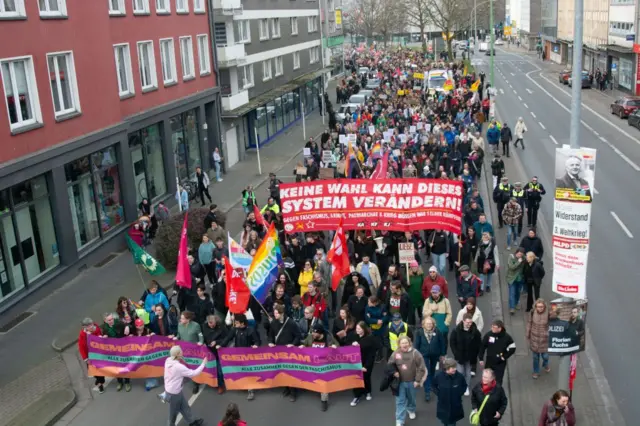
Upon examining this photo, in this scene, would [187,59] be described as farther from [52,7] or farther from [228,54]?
[52,7]

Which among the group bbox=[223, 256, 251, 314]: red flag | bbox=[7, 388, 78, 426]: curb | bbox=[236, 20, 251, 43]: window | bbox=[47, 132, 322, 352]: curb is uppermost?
bbox=[236, 20, 251, 43]: window

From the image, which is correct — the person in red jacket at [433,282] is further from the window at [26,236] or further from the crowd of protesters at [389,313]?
the window at [26,236]

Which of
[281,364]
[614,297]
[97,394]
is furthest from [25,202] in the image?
[614,297]

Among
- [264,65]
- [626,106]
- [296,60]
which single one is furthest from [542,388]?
[296,60]

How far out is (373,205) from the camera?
1590 cm

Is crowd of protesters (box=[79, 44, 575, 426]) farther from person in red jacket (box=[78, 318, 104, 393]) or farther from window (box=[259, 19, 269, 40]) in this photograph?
window (box=[259, 19, 269, 40])

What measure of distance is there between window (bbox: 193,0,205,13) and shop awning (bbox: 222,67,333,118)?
16.5 ft

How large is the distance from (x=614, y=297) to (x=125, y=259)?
43.9ft

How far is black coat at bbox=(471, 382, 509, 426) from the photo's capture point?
939cm

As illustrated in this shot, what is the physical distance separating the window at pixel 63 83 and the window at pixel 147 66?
18.0 feet

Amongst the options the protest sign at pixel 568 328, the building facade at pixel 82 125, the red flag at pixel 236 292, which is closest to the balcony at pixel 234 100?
the building facade at pixel 82 125

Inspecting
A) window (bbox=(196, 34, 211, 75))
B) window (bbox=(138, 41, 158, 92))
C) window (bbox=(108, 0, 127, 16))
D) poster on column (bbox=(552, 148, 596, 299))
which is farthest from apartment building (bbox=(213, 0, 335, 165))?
poster on column (bbox=(552, 148, 596, 299))

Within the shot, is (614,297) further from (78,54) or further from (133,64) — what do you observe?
(133,64)

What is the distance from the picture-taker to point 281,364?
1209 cm
